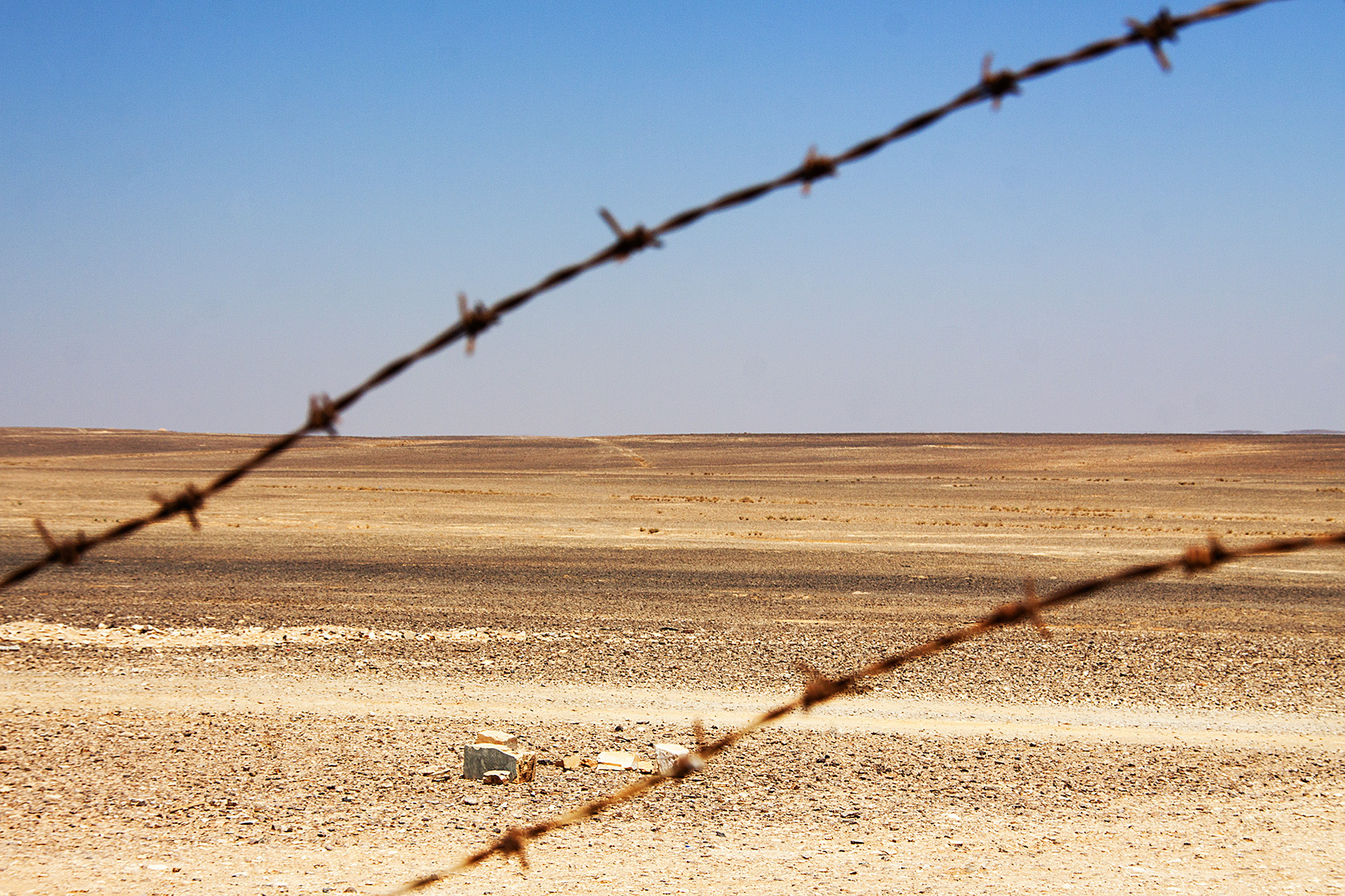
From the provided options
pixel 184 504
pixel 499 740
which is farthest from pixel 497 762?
pixel 184 504

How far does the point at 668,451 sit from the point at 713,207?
335 ft

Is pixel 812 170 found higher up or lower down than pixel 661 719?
higher up

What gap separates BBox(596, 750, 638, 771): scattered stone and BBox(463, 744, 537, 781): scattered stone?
55 cm

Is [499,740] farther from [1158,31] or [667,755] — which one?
[1158,31]

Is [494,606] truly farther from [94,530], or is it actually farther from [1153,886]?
[94,530]

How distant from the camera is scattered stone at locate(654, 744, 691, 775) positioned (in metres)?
7.48

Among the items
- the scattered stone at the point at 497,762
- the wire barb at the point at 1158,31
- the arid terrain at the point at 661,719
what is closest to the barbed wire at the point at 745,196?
the wire barb at the point at 1158,31

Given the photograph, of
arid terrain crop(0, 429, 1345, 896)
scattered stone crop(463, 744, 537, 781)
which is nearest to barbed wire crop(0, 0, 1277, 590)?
arid terrain crop(0, 429, 1345, 896)

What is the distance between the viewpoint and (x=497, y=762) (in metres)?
7.40

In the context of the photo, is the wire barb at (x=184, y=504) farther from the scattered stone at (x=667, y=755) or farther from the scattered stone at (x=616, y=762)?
the scattered stone at (x=616, y=762)

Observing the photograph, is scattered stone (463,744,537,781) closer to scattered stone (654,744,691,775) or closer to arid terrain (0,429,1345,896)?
arid terrain (0,429,1345,896)

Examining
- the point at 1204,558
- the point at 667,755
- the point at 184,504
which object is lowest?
the point at 667,755

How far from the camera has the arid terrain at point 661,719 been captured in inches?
237

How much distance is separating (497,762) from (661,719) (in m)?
2.10
